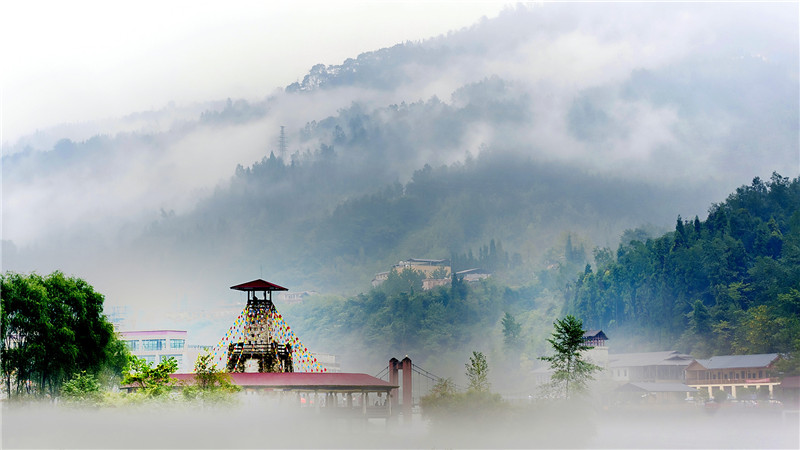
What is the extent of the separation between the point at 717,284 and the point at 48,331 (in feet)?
276

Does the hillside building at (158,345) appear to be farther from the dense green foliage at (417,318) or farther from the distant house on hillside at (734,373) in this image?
the distant house on hillside at (734,373)

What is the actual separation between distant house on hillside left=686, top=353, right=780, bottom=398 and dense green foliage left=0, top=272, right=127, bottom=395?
195 ft

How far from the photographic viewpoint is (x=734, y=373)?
290ft

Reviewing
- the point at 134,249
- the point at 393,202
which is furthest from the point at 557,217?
the point at 134,249

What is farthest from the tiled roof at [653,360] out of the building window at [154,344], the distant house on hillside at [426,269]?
the distant house on hillside at [426,269]

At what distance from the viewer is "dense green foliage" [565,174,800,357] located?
313 feet

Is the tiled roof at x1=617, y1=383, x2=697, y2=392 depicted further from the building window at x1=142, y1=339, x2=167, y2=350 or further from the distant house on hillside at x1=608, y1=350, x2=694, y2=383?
the building window at x1=142, y1=339, x2=167, y2=350

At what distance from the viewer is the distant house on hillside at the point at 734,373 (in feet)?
279

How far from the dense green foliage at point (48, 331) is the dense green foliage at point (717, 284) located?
2467 inches

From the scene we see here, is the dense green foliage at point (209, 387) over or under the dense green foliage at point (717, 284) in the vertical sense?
under

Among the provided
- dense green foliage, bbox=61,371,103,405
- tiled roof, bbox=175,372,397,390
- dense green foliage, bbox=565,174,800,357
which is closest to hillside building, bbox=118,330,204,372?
dense green foliage, bbox=565,174,800,357

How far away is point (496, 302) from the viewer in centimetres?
14288

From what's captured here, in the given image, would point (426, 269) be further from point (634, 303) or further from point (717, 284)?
point (717, 284)

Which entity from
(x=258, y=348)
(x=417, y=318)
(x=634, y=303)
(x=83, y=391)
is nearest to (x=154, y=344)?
(x=417, y=318)
